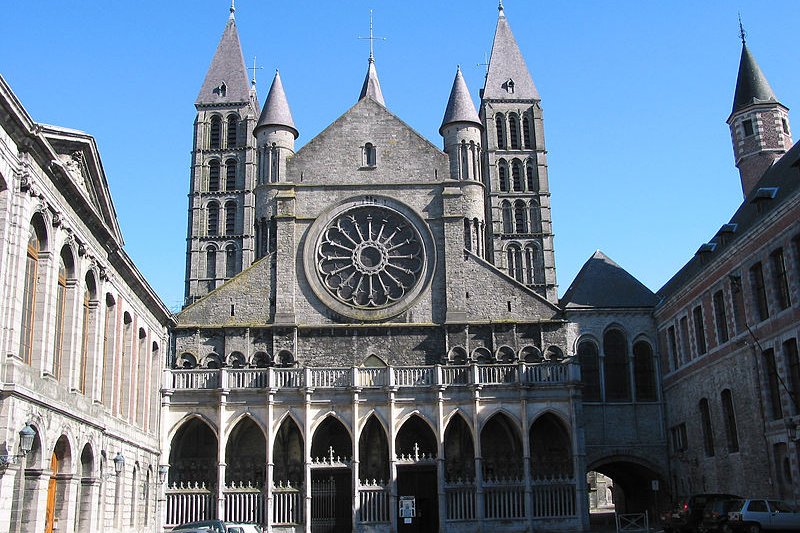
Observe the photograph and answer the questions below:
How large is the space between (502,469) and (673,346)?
329 inches

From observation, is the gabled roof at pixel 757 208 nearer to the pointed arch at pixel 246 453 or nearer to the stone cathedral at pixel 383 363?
the stone cathedral at pixel 383 363

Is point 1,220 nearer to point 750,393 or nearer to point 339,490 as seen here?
point 339,490

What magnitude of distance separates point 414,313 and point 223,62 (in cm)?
3296

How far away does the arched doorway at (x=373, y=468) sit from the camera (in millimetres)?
31344

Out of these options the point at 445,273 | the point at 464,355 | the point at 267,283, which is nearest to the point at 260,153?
the point at 267,283

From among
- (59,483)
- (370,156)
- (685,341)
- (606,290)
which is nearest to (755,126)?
(606,290)

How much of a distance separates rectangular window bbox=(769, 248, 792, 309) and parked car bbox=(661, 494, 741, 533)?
221 inches

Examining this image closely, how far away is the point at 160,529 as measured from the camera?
31.1 meters

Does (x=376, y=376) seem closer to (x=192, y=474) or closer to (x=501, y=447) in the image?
(x=501, y=447)

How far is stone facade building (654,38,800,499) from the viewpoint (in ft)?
81.6

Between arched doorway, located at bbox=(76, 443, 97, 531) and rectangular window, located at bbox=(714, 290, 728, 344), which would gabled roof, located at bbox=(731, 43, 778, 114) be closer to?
rectangular window, located at bbox=(714, 290, 728, 344)

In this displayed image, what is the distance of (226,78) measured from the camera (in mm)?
61344

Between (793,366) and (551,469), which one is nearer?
(793,366)

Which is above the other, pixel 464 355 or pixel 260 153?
pixel 260 153
